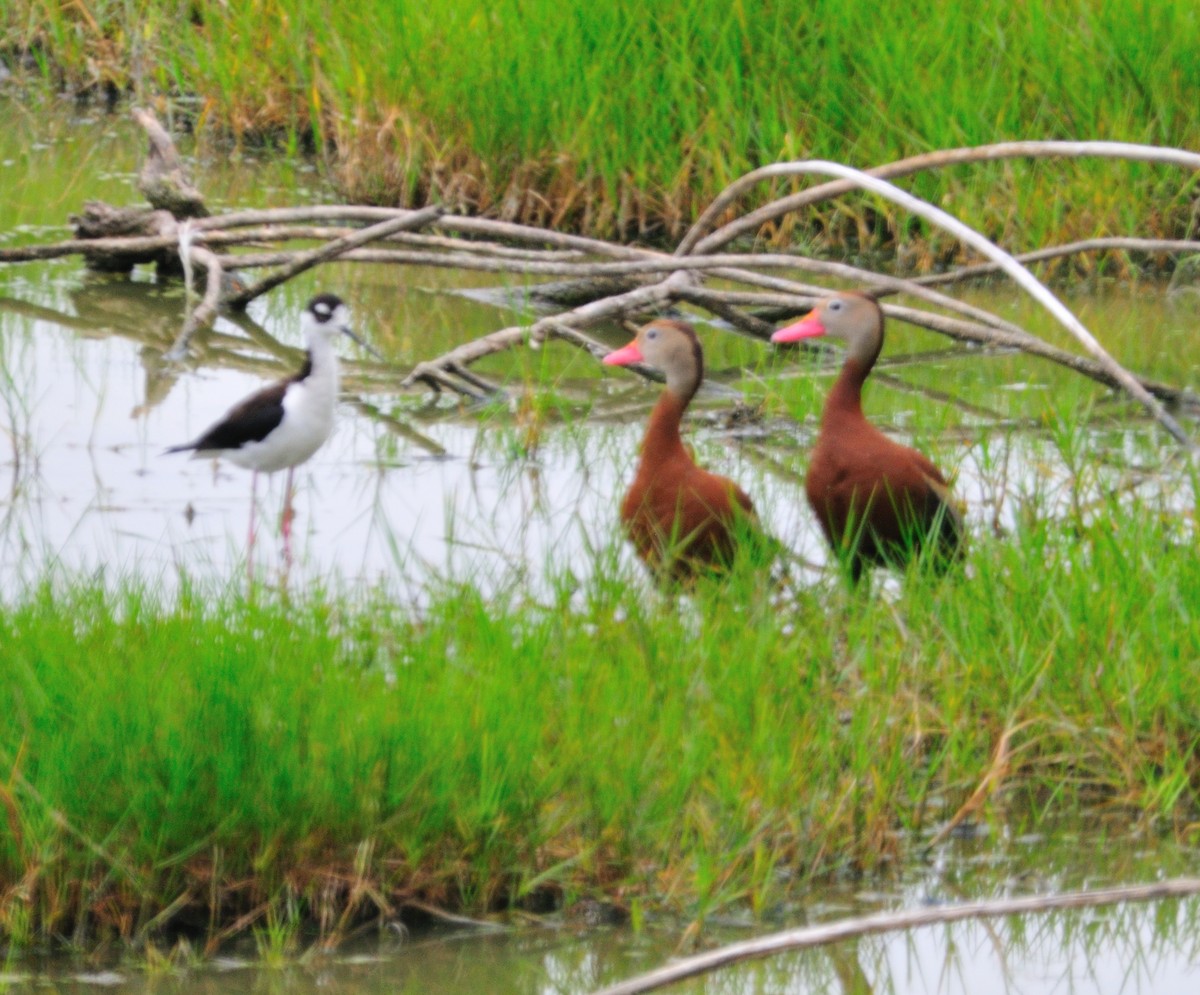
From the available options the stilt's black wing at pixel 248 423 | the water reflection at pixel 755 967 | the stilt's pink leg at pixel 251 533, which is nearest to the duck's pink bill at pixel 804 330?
the stilt's black wing at pixel 248 423

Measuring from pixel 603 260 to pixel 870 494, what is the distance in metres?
3.67

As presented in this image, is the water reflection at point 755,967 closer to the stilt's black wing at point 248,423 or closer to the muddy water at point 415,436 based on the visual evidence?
the muddy water at point 415,436

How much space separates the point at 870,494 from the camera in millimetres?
4500

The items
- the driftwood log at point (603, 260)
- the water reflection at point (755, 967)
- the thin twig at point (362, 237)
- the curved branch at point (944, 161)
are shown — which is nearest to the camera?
the water reflection at point (755, 967)

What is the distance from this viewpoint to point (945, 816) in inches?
139

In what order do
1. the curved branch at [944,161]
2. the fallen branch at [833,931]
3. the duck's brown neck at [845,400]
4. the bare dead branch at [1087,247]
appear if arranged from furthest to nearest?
the bare dead branch at [1087,247]
the curved branch at [944,161]
the duck's brown neck at [845,400]
the fallen branch at [833,931]

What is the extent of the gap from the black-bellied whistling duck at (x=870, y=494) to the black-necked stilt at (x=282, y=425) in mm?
1372

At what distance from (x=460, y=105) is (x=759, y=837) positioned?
5.73 metres

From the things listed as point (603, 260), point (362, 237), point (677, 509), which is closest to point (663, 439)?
point (677, 509)

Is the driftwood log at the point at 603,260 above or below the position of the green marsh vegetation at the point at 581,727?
above

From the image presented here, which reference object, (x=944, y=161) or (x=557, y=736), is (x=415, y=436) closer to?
(x=944, y=161)

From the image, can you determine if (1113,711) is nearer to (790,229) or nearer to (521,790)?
(521,790)

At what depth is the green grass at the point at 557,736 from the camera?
9.72 ft

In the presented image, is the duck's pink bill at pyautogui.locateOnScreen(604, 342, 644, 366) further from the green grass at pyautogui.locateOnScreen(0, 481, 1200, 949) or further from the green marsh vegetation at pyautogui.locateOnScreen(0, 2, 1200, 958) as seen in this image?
the green grass at pyautogui.locateOnScreen(0, 481, 1200, 949)
